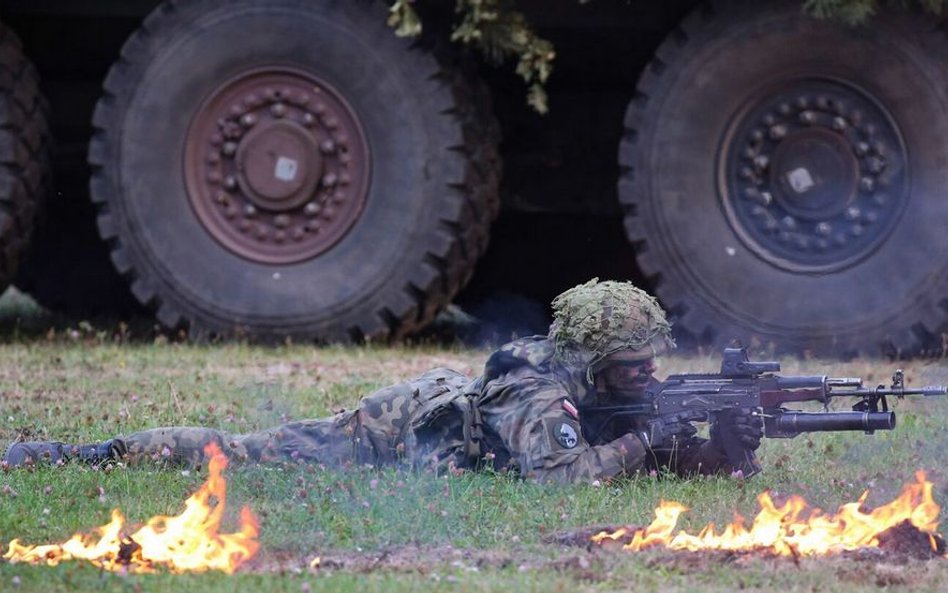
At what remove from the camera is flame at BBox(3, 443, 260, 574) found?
555cm

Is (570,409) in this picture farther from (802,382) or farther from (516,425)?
(802,382)

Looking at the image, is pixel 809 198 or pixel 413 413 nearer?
→ pixel 413 413

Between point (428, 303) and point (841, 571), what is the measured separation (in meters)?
5.50

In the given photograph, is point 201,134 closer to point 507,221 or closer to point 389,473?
point 507,221

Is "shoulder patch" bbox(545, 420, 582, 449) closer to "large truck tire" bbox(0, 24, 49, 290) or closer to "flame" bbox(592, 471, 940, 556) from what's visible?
"flame" bbox(592, 471, 940, 556)

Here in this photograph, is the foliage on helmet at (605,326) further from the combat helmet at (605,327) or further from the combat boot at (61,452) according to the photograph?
the combat boot at (61,452)

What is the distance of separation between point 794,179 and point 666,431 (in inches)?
148

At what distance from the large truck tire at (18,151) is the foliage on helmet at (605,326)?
480 cm

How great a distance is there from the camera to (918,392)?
6.38 m

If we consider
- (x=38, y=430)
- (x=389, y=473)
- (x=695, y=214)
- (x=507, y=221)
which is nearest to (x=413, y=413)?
(x=389, y=473)

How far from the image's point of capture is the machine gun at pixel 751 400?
6434 millimetres

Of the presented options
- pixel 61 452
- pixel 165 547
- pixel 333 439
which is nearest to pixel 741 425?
pixel 333 439

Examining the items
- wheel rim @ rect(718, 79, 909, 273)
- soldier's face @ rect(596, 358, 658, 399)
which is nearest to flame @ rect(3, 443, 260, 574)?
soldier's face @ rect(596, 358, 658, 399)

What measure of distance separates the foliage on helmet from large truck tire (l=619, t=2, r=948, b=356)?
347 cm
